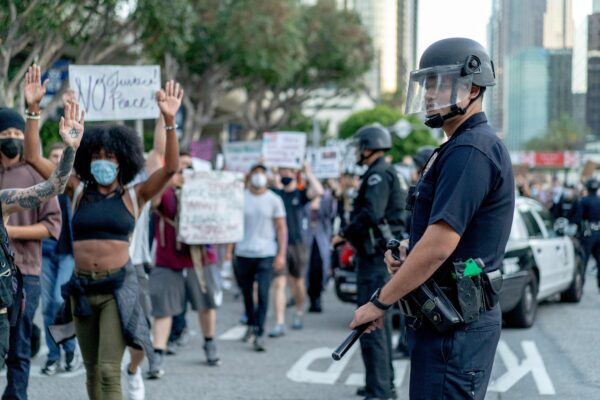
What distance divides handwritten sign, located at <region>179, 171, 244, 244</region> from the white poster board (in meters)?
7.68

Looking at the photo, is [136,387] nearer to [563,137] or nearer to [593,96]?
[563,137]

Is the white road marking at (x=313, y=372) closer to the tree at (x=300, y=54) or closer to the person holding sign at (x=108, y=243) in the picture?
the person holding sign at (x=108, y=243)

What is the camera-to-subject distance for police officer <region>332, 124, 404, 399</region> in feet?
21.3

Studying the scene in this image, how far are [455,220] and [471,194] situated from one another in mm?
111

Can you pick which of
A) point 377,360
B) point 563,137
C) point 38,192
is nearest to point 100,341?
point 38,192

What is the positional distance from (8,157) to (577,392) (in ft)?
14.5

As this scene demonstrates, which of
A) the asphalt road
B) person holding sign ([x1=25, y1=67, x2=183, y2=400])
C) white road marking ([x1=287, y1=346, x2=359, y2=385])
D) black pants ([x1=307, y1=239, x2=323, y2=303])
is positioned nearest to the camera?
person holding sign ([x1=25, y1=67, x2=183, y2=400])

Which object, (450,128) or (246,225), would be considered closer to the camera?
(450,128)

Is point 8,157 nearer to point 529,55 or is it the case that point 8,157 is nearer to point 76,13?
point 76,13

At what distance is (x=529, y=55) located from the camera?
196500 mm

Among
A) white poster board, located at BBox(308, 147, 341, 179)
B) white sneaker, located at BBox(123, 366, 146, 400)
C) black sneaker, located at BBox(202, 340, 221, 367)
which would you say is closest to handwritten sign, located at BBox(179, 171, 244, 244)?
black sneaker, located at BBox(202, 340, 221, 367)

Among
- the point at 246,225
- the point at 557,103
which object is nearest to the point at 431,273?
the point at 246,225

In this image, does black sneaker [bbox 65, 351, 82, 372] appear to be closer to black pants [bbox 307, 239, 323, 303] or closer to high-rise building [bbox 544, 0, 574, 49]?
black pants [bbox 307, 239, 323, 303]

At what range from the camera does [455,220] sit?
322 cm
